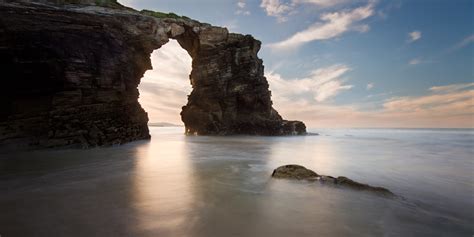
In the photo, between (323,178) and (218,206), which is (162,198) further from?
(323,178)

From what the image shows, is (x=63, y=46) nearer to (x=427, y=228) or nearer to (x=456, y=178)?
(x=427, y=228)

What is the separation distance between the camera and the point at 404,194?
4.44 m

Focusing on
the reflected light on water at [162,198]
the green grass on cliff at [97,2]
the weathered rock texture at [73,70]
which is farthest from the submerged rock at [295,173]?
the green grass on cliff at [97,2]

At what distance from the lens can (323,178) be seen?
5.08 metres

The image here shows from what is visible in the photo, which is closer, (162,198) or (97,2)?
(162,198)

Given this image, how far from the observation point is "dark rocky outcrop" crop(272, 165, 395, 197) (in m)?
4.44

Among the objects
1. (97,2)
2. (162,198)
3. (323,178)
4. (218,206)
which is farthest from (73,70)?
(323,178)

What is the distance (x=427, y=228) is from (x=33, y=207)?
5.38 m

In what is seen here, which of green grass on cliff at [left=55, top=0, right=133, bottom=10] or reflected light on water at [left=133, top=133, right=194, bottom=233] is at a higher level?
green grass on cliff at [left=55, top=0, right=133, bottom=10]

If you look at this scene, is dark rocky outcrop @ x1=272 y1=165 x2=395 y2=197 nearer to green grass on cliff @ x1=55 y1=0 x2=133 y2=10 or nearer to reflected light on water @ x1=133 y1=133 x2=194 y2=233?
reflected light on water @ x1=133 y1=133 x2=194 y2=233

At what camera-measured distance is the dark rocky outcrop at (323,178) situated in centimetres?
444

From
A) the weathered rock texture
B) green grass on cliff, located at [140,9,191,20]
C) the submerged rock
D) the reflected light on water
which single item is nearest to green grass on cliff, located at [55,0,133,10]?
the weathered rock texture

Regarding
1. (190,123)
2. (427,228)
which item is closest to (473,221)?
(427,228)

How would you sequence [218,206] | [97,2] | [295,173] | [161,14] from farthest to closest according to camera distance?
[161,14] < [97,2] < [295,173] < [218,206]
